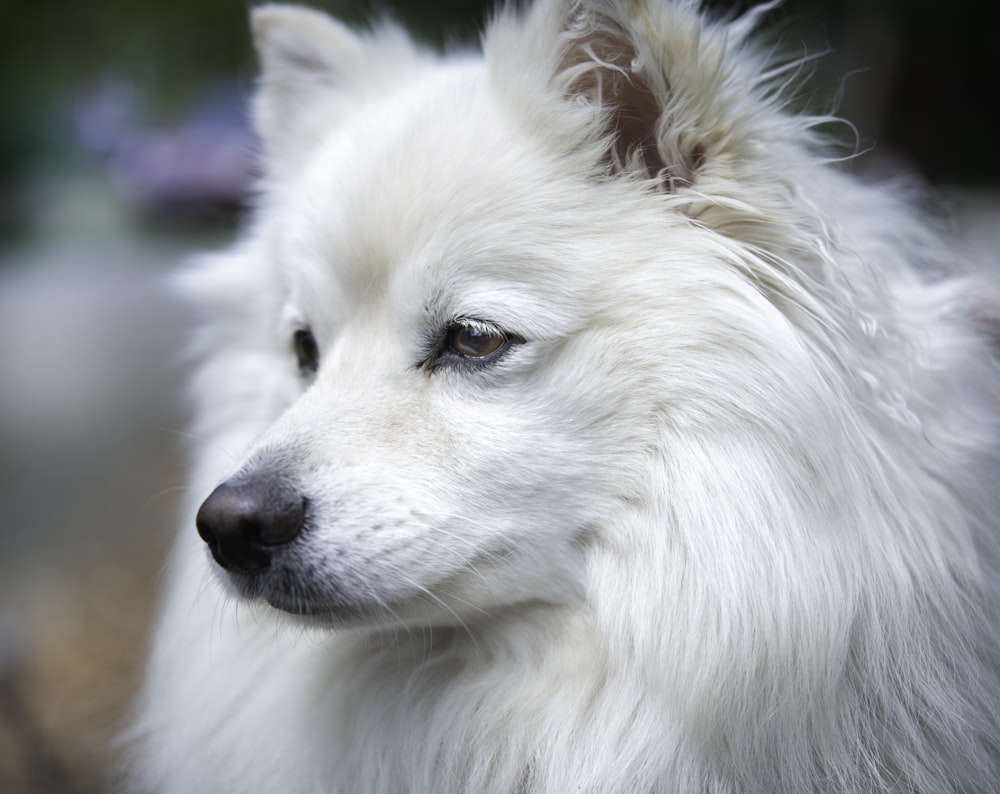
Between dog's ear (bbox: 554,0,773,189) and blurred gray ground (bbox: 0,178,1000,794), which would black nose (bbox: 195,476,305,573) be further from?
dog's ear (bbox: 554,0,773,189)

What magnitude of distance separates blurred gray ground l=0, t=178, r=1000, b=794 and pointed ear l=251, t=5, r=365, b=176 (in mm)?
1084

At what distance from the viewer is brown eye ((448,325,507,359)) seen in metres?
1.75

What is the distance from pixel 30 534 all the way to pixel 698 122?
5.36 metres

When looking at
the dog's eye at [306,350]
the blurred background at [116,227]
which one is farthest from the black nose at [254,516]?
the blurred background at [116,227]

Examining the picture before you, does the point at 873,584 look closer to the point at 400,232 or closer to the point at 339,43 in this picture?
the point at 400,232

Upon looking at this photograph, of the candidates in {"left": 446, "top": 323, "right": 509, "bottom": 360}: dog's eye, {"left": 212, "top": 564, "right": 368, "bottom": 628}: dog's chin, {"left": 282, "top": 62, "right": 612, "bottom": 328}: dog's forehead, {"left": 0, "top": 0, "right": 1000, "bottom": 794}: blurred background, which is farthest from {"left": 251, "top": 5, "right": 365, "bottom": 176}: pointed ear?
{"left": 212, "top": 564, "right": 368, "bottom": 628}: dog's chin

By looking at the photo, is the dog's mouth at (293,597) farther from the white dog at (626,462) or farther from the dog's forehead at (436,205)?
the dog's forehead at (436,205)

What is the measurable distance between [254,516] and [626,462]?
0.71 m

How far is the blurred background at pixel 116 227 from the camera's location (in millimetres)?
4145

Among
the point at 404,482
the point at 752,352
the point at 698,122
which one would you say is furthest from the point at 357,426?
the point at 698,122

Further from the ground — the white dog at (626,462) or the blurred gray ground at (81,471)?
the white dog at (626,462)

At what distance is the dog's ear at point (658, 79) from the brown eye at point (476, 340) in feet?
1.48

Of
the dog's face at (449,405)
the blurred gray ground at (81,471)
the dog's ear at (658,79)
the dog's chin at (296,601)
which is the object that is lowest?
the blurred gray ground at (81,471)

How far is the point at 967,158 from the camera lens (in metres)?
8.13
